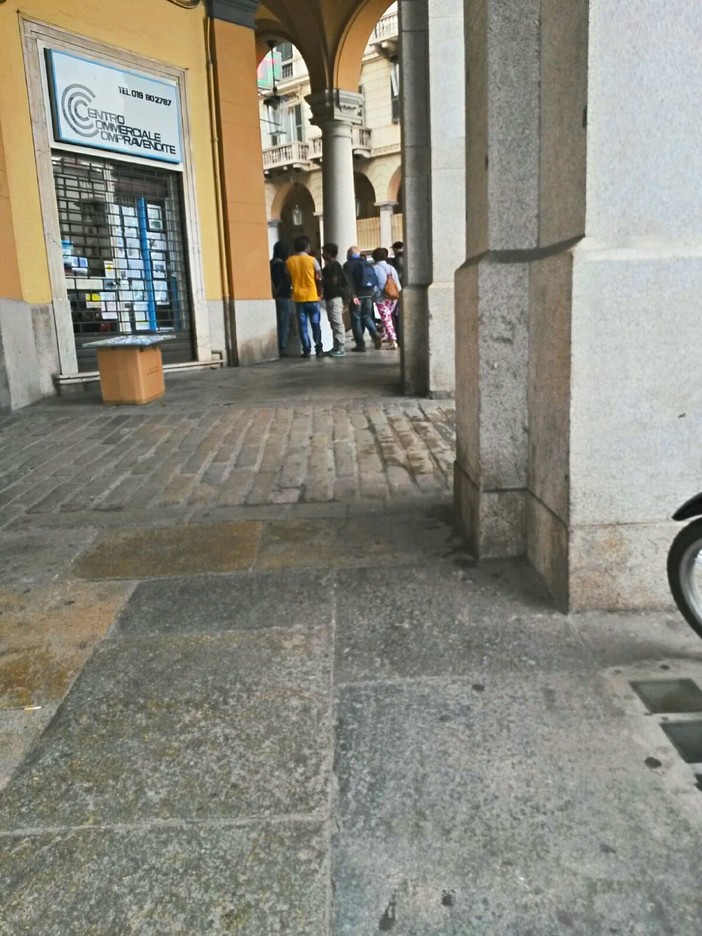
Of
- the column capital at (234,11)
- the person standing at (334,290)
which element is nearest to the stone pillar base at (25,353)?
the person standing at (334,290)

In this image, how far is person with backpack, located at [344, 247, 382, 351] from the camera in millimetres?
13234

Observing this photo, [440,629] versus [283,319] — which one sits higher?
[283,319]

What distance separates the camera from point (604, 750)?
6.58 ft

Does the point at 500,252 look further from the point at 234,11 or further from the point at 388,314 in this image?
the point at 388,314

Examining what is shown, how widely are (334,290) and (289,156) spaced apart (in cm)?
3197

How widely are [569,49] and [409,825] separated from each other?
258 cm

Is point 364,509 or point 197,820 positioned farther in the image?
point 364,509

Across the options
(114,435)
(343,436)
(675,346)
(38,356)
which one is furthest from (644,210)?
(38,356)

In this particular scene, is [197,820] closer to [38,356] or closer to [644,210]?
[644,210]

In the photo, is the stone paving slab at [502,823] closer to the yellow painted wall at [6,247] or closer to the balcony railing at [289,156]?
the yellow painted wall at [6,247]

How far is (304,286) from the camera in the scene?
43.2ft

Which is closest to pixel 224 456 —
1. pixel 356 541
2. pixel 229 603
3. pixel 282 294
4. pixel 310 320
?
pixel 356 541

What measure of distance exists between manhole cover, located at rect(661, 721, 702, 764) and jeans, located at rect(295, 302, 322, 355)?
12.4 meters

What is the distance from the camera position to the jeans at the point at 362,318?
557 inches
